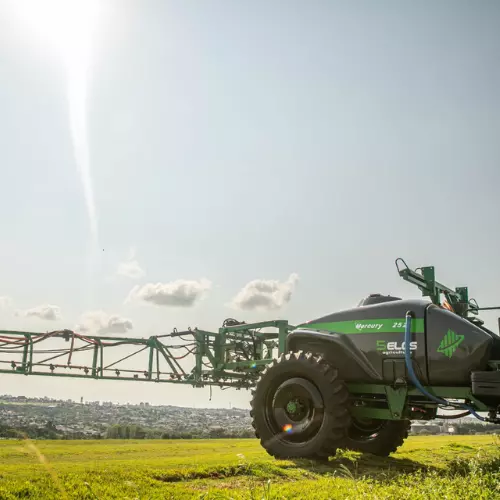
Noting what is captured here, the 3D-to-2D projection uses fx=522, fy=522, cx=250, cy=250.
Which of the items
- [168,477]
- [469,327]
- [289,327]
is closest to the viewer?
[168,477]

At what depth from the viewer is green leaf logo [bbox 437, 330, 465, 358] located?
794 cm

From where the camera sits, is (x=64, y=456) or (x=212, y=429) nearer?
(x=64, y=456)

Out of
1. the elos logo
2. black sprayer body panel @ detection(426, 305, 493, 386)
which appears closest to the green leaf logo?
black sprayer body panel @ detection(426, 305, 493, 386)

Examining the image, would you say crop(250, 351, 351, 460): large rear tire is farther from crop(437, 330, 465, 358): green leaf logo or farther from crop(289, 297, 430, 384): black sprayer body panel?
crop(437, 330, 465, 358): green leaf logo

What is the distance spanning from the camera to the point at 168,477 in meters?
6.05

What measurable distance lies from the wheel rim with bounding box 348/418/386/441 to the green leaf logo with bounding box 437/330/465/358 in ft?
7.51

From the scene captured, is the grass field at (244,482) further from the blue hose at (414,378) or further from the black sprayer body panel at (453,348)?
the black sprayer body panel at (453,348)

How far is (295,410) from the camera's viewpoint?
27.9ft

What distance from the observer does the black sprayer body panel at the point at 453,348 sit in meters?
7.80

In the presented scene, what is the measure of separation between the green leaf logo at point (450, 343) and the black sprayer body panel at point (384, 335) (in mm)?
263

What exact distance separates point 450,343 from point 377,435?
2505mm

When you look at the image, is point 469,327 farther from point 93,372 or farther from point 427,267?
point 93,372

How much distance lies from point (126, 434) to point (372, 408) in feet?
35.8

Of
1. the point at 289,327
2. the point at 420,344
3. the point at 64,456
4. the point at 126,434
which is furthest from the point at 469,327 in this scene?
the point at 126,434
